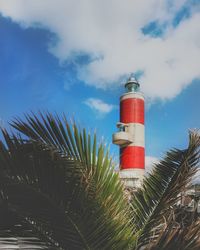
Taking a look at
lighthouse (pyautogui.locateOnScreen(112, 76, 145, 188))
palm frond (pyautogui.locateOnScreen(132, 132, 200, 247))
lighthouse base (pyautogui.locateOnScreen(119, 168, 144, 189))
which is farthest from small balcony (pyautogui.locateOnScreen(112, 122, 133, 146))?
palm frond (pyautogui.locateOnScreen(132, 132, 200, 247))

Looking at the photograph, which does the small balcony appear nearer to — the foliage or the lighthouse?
the lighthouse

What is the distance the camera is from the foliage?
2729mm

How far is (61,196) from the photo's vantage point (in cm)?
274

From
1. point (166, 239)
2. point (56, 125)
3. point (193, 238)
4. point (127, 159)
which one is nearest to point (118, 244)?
point (166, 239)

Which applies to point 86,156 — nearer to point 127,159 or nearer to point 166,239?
point 166,239

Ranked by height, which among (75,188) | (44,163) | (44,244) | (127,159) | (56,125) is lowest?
(44,244)

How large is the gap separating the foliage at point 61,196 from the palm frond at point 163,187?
47 cm

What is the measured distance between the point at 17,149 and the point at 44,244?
738 millimetres

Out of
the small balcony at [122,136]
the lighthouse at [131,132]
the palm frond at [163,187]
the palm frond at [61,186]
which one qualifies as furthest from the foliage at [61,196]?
the small balcony at [122,136]

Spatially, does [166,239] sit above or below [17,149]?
below

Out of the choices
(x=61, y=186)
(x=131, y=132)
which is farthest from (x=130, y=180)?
(x=131, y=132)

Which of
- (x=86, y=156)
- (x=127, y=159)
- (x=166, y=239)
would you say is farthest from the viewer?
(x=127, y=159)

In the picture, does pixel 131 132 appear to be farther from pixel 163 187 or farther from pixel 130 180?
pixel 163 187

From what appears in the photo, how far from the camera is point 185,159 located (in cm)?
343
